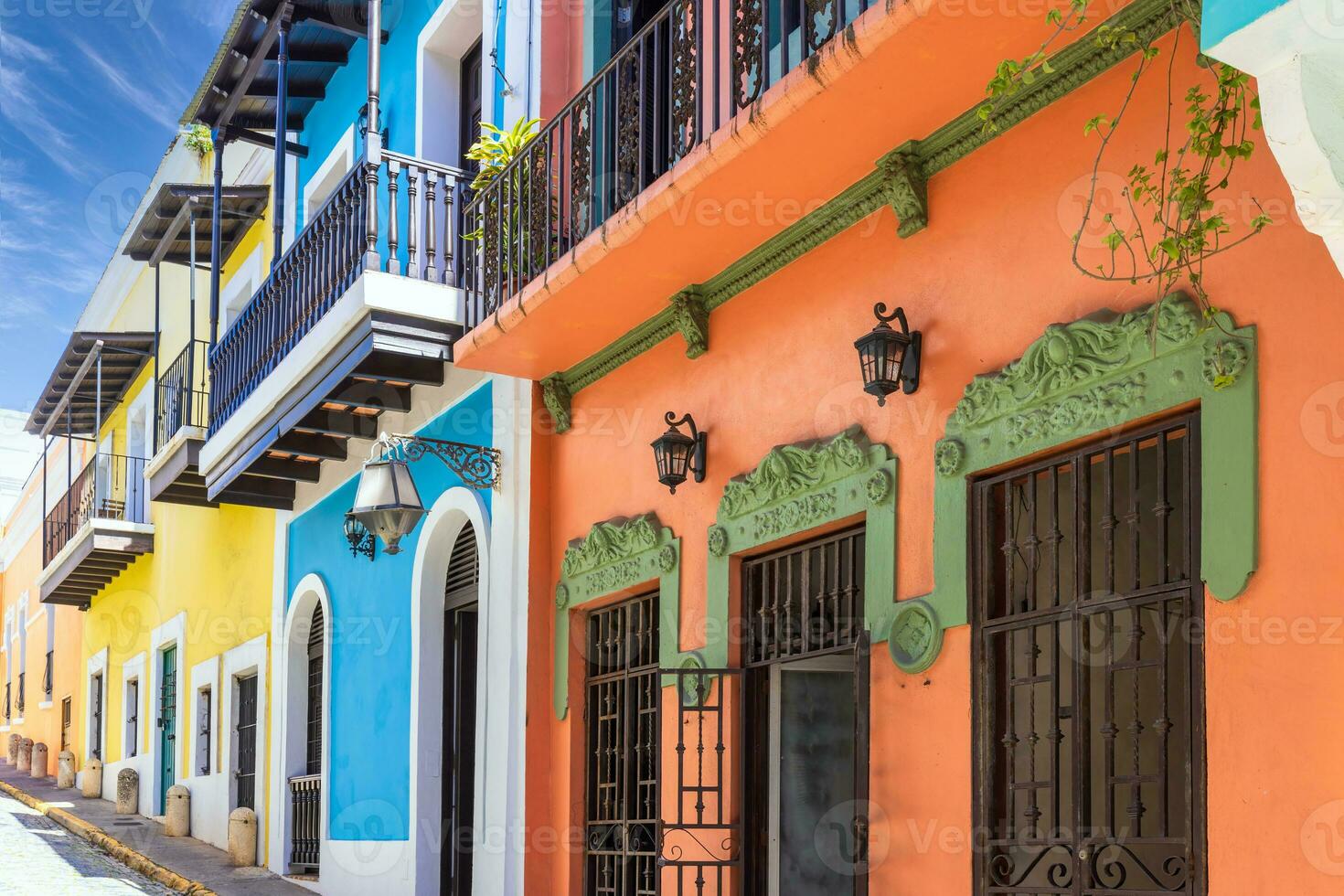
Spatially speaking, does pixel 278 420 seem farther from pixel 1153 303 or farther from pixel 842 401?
pixel 1153 303

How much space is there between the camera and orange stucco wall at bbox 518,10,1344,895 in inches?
171

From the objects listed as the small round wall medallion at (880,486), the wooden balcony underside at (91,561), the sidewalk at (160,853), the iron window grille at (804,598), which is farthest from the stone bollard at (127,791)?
the small round wall medallion at (880,486)

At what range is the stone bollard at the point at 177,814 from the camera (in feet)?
53.2

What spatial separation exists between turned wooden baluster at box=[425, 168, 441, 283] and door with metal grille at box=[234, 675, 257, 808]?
22.0ft

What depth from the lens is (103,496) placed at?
2119cm

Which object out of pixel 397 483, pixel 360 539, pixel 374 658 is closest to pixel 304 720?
pixel 374 658

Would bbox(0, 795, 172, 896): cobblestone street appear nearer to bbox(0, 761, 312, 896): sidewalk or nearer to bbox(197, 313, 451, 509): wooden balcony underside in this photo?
bbox(0, 761, 312, 896): sidewalk

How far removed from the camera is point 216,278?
→ 13602mm

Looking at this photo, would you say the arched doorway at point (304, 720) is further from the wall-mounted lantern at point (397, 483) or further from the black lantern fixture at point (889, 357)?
the black lantern fixture at point (889, 357)

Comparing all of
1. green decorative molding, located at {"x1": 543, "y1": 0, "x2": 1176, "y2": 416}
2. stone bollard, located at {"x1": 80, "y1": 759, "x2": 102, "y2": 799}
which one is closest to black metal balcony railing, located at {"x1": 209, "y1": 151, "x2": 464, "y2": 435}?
green decorative molding, located at {"x1": 543, "y1": 0, "x2": 1176, "y2": 416}

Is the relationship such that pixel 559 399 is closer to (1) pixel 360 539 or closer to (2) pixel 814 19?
(1) pixel 360 539

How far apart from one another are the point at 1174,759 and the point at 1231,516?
1093mm

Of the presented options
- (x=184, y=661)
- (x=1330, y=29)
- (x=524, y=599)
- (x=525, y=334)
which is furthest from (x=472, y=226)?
(x=184, y=661)

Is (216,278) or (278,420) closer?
(278,420)
